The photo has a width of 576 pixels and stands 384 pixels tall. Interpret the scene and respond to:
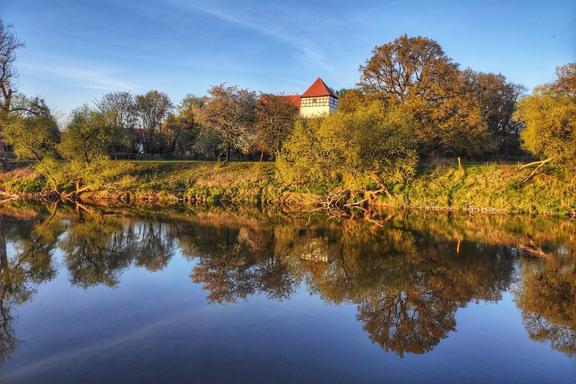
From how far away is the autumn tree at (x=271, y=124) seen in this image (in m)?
40.5

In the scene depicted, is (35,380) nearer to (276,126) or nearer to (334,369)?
(334,369)

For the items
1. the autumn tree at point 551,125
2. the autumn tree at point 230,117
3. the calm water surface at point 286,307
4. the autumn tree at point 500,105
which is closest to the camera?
the calm water surface at point 286,307

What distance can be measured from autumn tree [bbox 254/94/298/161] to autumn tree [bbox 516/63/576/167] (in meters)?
20.6

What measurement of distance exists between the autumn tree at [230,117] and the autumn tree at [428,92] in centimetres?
1252

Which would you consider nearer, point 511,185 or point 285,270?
point 285,270

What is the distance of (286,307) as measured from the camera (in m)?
11.0

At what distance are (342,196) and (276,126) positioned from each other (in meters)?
12.0

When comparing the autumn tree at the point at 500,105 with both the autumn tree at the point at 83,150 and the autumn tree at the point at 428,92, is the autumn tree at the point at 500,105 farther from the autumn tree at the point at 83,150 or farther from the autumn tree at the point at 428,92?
the autumn tree at the point at 83,150

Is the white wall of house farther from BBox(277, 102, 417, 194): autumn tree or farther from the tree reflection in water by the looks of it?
the tree reflection in water

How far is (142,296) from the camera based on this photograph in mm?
11789

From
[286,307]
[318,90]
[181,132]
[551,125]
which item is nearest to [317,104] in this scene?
Answer: [318,90]

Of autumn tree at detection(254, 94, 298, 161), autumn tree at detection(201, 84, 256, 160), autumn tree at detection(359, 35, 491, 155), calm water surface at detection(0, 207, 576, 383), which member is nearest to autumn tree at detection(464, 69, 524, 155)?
autumn tree at detection(359, 35, 491, 155)

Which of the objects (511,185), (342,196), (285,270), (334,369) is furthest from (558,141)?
(334,369)

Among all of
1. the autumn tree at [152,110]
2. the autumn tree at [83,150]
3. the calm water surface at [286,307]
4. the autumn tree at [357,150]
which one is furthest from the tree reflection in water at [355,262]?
the autumn tree at [152,110]
